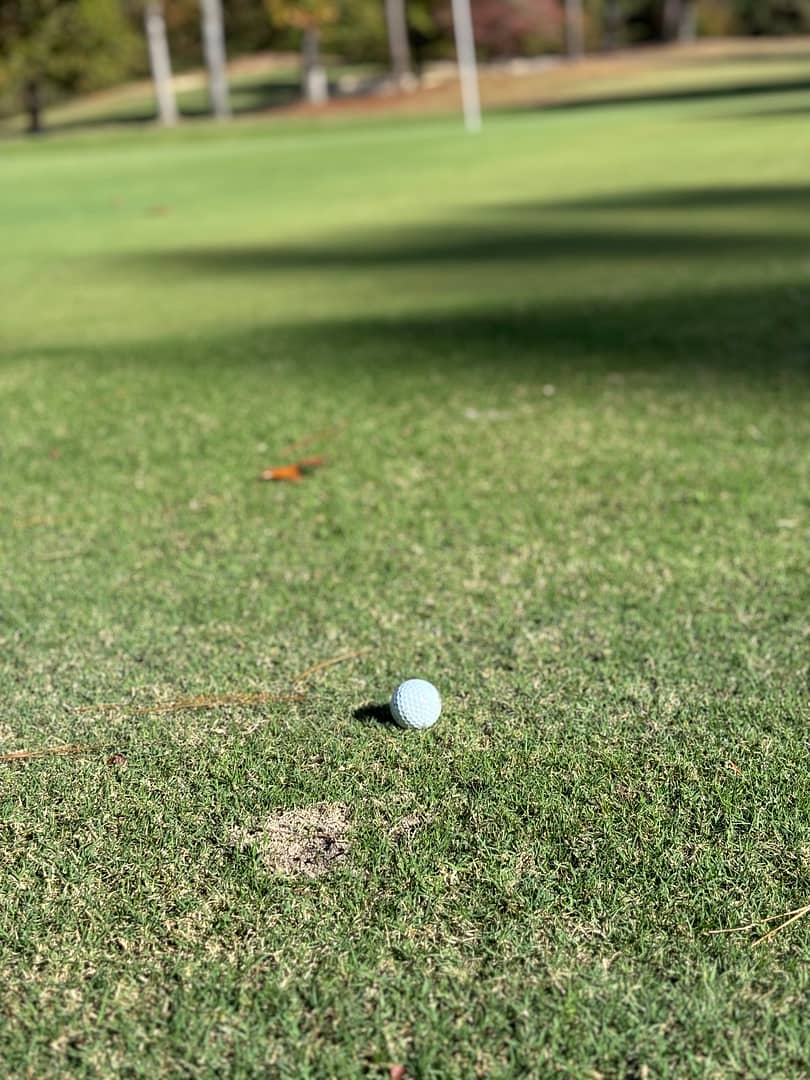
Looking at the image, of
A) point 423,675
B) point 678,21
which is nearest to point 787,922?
point 423,675

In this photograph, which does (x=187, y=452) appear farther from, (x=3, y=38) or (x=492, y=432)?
(x=3, y=38)

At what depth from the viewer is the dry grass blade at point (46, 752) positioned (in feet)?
7.27

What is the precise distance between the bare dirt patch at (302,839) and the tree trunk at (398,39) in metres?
51.7

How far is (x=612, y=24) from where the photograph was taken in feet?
198

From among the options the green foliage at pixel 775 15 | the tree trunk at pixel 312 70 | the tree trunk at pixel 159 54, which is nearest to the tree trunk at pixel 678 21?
the green foliage at pixel 775 15

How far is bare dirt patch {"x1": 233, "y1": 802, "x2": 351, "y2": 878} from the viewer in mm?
1869

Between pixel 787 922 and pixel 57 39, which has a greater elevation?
pixel 57 39

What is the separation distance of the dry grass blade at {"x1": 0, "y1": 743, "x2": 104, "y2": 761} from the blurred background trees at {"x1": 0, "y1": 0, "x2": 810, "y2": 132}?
44.4 meters

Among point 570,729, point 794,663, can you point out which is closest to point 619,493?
point 794,663

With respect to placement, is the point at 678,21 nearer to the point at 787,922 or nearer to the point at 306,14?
the point at 306,14

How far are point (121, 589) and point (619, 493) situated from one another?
1.53m

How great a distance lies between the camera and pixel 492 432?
4230mm

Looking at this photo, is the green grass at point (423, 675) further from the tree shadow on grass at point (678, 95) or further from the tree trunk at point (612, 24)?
the tree trunk at point (612, 24)

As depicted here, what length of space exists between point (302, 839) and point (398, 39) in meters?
53.3
